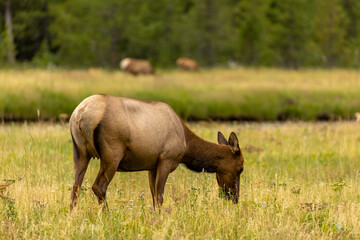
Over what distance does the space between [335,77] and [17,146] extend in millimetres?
20137

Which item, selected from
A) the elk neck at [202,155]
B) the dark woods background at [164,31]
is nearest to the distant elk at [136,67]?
the dark woods background at [164,31]

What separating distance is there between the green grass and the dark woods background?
23.1ft

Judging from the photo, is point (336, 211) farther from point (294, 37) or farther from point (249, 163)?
point (294, 37)

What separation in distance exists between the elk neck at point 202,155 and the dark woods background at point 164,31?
20.9 meters

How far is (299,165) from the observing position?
10203 mm

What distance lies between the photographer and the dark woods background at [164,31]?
116 feet

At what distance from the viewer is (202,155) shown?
7.16 meters

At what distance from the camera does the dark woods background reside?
35438mm

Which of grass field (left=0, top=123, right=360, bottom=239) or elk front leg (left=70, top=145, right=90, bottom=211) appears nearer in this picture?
grass field (left=0, top=123, right=360, bottom=239)

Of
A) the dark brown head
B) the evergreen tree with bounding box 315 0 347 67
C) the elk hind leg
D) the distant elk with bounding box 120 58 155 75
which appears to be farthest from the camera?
the evergreen tree with bounding box 315 0 347 67

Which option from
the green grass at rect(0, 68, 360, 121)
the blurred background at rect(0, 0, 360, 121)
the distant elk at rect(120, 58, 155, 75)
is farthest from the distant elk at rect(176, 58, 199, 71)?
the green grass at rect(0, 68, 360, 121)

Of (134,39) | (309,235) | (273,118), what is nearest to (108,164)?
(309,235)

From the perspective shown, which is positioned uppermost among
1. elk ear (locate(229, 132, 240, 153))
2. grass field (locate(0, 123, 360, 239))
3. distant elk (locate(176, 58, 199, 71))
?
elk ear (locate(229, 132, 240, 153))

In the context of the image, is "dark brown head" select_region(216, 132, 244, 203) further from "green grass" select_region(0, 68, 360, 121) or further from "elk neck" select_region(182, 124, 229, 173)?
"green grass" select_region(0, 68, 360, 121)
